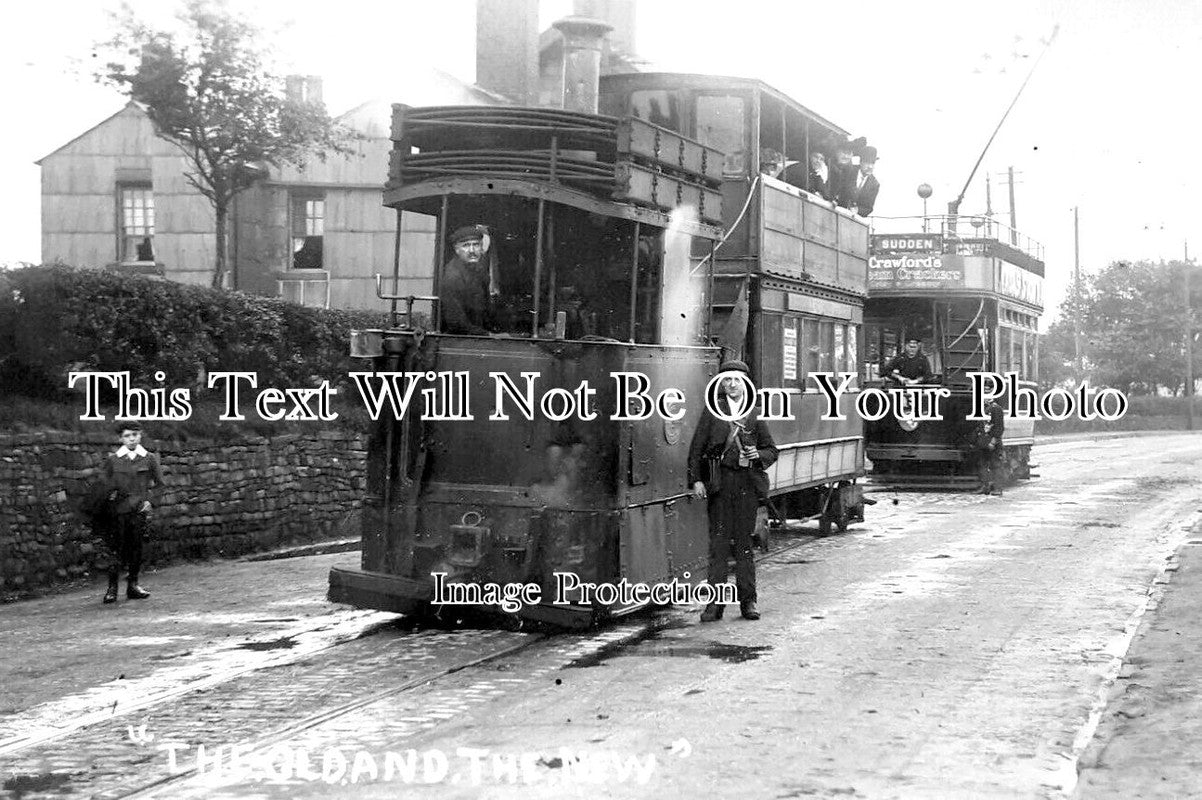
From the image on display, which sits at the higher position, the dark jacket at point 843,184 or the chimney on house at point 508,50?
the chimney on house at point 508,50

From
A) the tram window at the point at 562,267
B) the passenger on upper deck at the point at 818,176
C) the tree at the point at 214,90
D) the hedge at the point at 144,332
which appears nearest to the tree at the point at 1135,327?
the tree at the point at 214,90

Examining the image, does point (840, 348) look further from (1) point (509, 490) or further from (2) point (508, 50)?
(2) point (508, 50)

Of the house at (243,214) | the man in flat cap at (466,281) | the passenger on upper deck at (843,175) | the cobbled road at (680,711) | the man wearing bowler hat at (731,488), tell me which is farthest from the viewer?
the house at (243,214)

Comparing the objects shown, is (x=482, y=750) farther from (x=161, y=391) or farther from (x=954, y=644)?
(x=161, y=391)

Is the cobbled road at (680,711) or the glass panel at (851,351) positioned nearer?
the cobbled road at (680,711)

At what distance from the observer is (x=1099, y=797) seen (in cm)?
595

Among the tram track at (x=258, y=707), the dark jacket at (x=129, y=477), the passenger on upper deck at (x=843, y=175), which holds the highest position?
the passenger on upper deck at (x=843, y=175)

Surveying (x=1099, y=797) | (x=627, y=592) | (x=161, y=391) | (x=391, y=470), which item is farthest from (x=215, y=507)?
(x=1099, y=797)

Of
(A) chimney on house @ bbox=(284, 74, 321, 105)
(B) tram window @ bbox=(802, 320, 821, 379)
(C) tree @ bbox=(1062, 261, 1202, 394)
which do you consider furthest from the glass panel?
(C) tree @ bbox=(1062, 261, 1202, 394)

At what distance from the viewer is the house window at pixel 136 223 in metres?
30.5

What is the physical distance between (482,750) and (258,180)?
24.4m

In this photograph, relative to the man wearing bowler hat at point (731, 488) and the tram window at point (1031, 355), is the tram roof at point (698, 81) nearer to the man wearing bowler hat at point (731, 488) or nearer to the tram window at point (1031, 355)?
the man wearing bowler hat at point (731, 488)

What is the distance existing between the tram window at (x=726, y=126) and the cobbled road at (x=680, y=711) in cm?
473

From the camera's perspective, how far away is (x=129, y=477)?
12102mm
